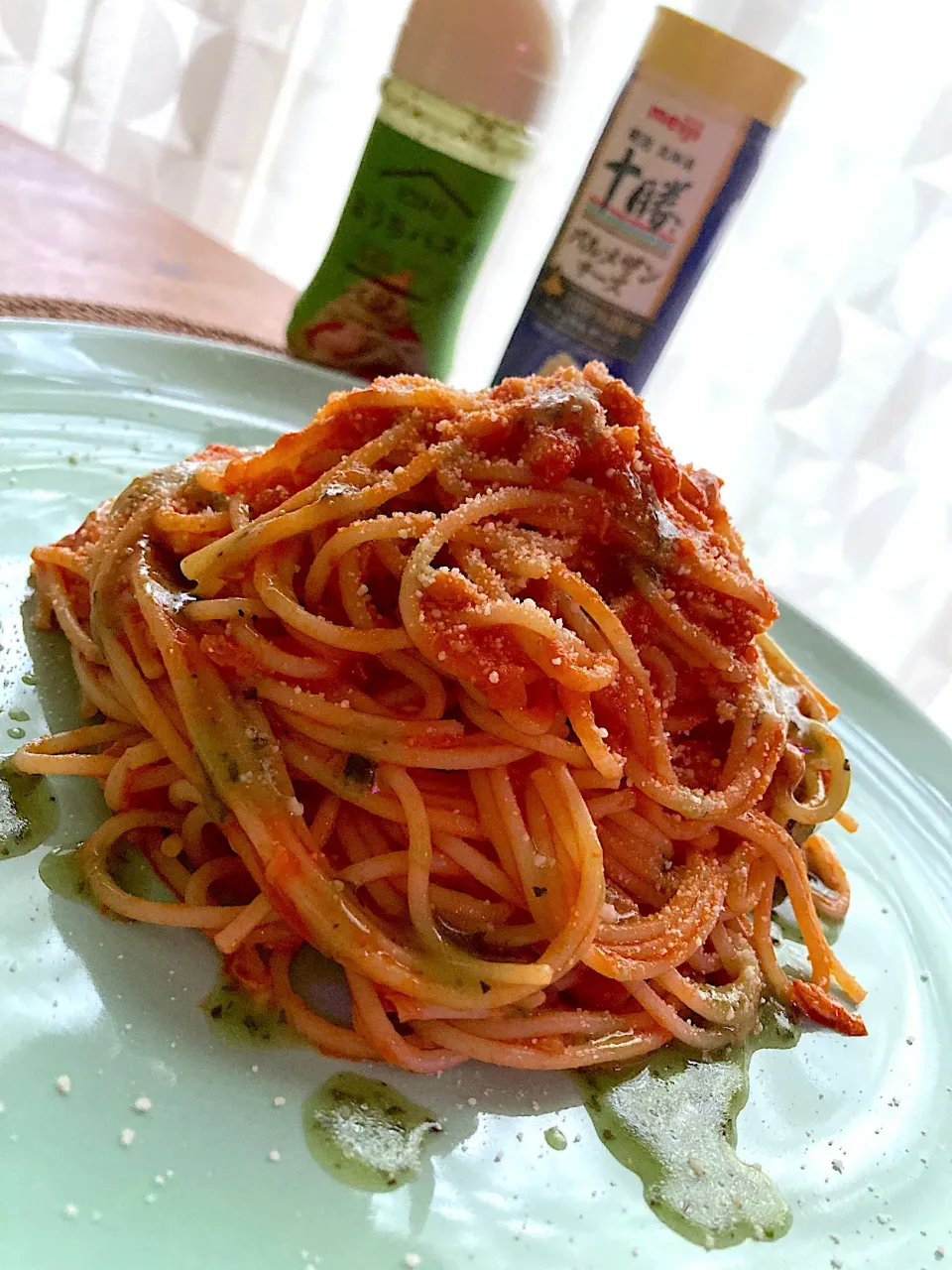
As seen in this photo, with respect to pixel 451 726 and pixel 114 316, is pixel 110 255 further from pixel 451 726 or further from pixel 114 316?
pixel 451 726

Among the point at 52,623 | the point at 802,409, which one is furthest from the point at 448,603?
the point at 802,409

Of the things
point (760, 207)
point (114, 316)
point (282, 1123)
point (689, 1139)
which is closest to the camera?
point (282, 1123)

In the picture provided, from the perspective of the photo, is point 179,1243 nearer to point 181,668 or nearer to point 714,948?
point 181,668

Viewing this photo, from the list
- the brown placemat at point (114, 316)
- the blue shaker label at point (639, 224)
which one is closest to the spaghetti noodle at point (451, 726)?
the brown placemat at point (114, 316)

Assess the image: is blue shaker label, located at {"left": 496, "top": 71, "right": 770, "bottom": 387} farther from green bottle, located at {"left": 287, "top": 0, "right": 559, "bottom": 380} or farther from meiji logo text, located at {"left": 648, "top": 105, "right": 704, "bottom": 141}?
green bottle, located at {"left": 287, "top": 0, "right": 559, "bottom": 380}

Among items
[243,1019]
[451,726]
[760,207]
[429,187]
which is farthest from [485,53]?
[243,1019]

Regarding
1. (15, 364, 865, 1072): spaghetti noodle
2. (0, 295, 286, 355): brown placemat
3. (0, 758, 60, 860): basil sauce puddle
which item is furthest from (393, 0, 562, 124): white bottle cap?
(0, 758, 60, 860): basil sauce puddle
